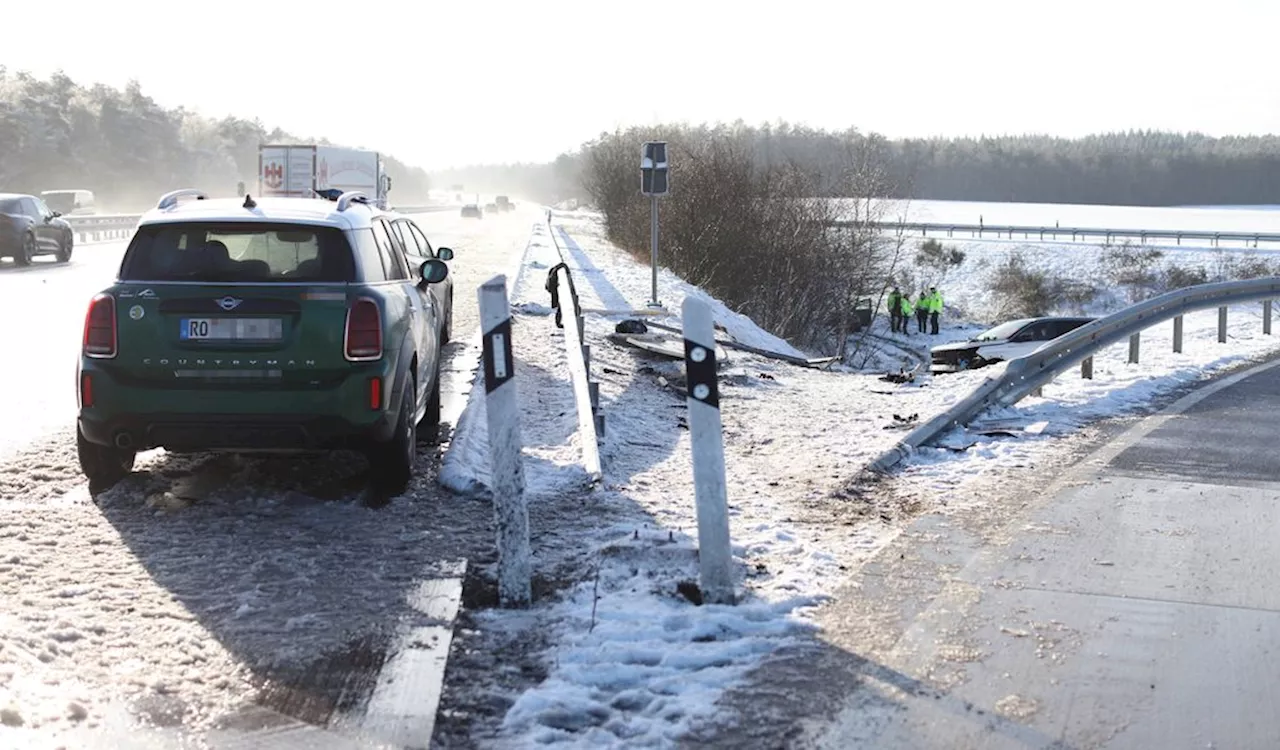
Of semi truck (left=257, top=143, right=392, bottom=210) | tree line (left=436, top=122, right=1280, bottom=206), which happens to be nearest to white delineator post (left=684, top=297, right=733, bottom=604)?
semi truck (left=257, top=143, right=392, bottom=210)

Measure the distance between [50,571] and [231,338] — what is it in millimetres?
1548

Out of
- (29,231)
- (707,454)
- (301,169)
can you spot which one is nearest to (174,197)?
(707,454)

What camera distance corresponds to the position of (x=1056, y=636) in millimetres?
5168

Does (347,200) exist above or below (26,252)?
above

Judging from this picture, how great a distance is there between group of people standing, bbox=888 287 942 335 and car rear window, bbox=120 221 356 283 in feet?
131

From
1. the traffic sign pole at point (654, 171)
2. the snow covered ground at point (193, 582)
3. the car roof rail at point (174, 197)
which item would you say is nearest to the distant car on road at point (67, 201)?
the traffic sign pole at point (654, 171)

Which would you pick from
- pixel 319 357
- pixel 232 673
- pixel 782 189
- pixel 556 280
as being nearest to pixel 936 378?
pixel 556 280

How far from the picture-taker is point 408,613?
215 inches

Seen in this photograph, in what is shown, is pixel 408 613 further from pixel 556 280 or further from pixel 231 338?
pixel 556 280

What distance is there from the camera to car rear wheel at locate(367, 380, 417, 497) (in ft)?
24.4

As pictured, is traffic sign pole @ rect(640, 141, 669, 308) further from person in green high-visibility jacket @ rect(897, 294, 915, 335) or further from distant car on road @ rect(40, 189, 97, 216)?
distant car on road @ rect(40, 189, 97, 216)

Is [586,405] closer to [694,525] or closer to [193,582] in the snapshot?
[694,525]

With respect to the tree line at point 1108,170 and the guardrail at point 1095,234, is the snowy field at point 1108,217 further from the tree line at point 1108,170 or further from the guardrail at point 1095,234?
the tree line at point 1108,170

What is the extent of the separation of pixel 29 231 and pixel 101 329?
2460cm
